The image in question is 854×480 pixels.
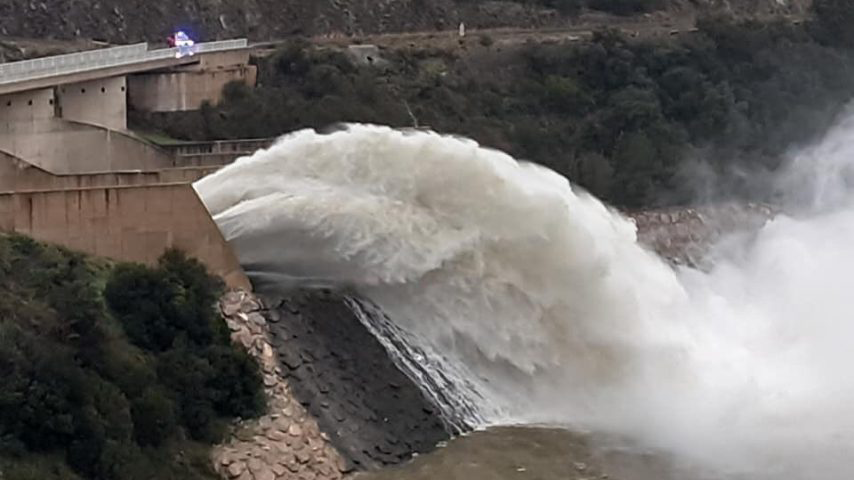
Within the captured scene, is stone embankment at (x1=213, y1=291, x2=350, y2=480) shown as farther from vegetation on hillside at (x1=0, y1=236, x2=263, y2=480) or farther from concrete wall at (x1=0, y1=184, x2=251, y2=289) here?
concrete wall at (x1=0, y1=184, x2=251, y2=289)

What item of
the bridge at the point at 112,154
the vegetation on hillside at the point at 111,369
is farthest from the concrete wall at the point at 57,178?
the vegetation on hillside at the point at 111,369

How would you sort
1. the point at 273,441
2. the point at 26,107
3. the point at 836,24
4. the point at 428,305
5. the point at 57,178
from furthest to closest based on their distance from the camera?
the point at 836,24 → the point at 26,107 → the point at 57,178 → the point at 428,305 → the point at 273,441

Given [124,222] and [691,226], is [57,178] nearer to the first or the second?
[124,222]

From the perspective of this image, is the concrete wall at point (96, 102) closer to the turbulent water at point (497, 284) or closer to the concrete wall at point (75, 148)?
the concrete wall at point (75, 148)

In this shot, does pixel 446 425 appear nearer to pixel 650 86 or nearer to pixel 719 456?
pixel 719 456

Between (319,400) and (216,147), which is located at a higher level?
(216,147)

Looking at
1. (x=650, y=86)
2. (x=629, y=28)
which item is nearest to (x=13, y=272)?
(x=650, y=86)

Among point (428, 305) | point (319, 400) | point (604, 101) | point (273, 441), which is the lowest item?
point (273, 441)

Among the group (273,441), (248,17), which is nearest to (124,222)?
(273,441)

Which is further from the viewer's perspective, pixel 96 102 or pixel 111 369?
pixel 96 102
